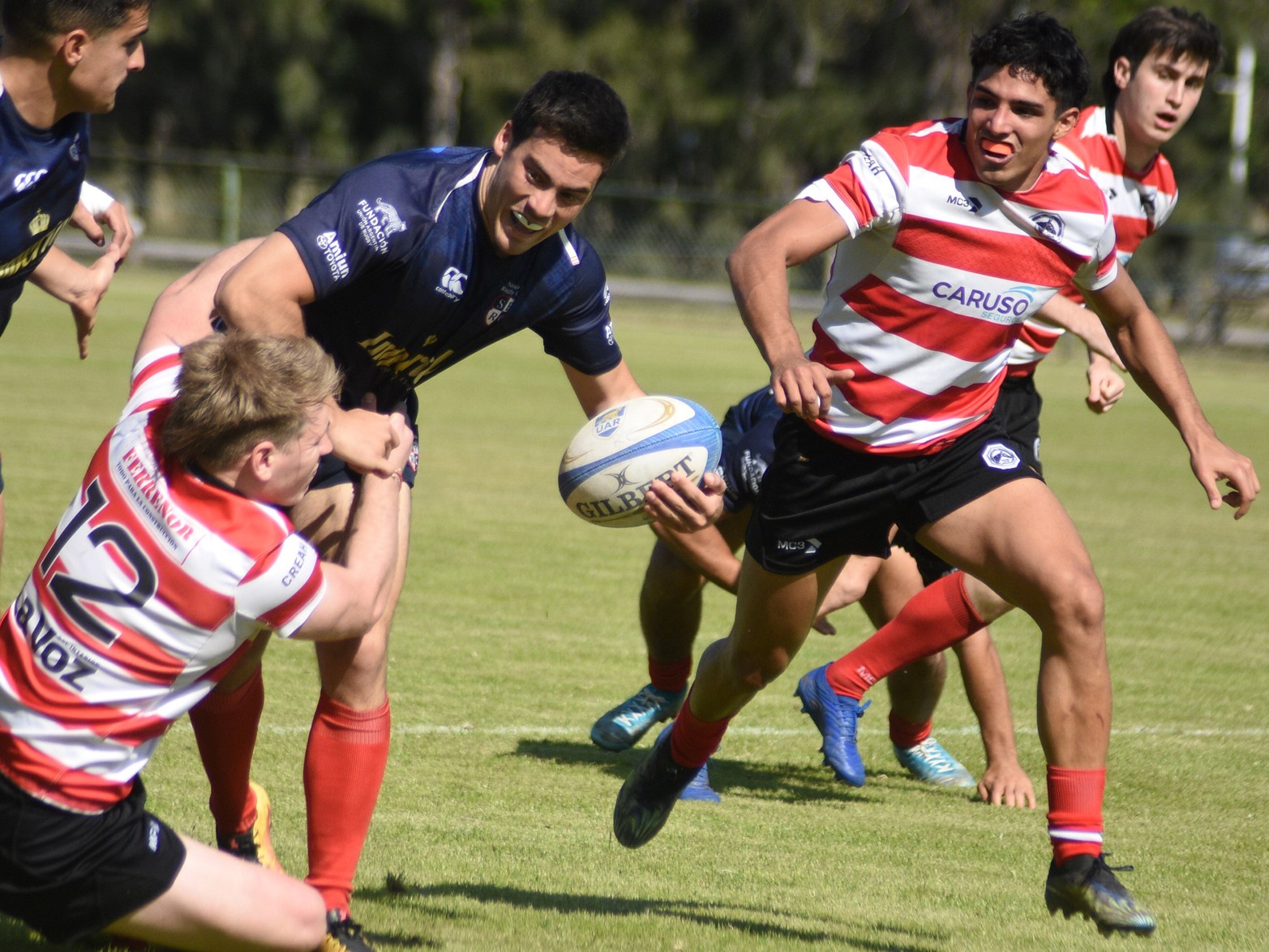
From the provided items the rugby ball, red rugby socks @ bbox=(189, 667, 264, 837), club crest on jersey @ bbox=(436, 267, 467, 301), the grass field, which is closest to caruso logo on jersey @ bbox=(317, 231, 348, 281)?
club crest on jersey @ bbox=(436, 267, 467, 301)

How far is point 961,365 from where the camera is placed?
13.9ft

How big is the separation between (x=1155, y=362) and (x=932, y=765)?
189 cm

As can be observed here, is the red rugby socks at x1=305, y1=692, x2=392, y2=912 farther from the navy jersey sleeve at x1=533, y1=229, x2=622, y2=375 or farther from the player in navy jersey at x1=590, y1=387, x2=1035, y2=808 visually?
the player in navy jersey at x1=590, y1=387, x2=1035, y2=808

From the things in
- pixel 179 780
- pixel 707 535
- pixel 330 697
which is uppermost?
pixel 330 697

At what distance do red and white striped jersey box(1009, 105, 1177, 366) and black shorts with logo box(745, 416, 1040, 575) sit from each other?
1871mm

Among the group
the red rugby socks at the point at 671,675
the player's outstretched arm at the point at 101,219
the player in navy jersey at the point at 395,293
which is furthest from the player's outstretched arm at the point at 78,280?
the red rugby socks at the point at 671,675

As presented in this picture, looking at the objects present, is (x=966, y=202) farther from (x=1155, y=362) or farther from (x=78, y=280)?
(x=78, y=280)

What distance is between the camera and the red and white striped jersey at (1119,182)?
19.9 ft

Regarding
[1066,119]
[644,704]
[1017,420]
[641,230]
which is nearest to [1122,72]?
[1017,420]

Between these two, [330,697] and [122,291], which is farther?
[122,291]

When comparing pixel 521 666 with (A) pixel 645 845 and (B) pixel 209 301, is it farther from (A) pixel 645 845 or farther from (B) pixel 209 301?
(B) pixel 209 301

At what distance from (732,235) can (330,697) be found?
1076 inches

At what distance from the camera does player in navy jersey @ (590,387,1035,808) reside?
17.7 feet

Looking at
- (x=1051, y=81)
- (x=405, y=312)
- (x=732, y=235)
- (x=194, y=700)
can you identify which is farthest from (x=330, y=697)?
(x=732, y=235)
